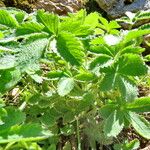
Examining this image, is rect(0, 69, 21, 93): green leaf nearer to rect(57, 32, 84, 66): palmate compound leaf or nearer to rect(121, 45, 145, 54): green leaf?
rect(57, 32, 84, 66): palmate compound leaf

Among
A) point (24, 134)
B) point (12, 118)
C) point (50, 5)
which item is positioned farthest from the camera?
point (50, 5)

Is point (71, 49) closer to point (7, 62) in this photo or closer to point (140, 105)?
point (7, 62)

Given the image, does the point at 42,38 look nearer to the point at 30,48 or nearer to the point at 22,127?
the point at 30,48

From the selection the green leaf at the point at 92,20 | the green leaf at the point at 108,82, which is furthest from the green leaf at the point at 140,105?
the green leaf at the point at 92,20

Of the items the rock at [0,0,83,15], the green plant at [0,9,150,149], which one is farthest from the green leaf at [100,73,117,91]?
the rock at [0,0,83,15]

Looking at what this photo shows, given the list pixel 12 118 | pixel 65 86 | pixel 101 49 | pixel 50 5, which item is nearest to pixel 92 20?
pixel 101 49

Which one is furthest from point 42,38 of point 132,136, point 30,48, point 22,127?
point 132,136
